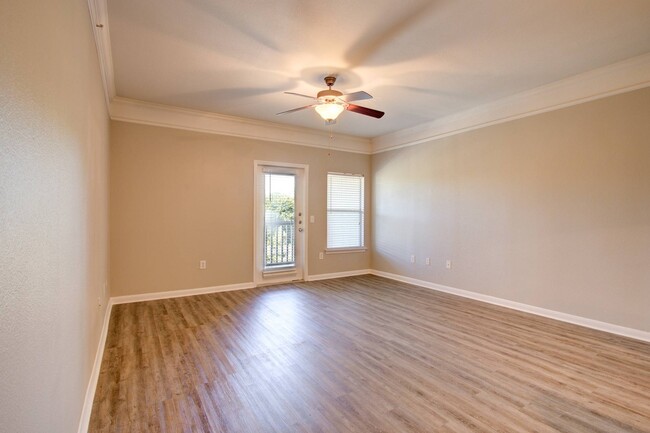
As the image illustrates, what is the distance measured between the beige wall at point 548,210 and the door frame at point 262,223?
188 cm

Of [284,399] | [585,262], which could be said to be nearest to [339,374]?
[284,399]

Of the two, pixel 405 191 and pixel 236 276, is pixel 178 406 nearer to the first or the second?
pixel 236 276

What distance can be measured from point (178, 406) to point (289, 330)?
145cm

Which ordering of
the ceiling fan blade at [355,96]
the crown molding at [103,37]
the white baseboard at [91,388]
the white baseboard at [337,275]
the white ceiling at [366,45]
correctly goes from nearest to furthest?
the white baseboard at [91,388], the crown molding at [103,37], the white ceiling at [366,45], the ceiling fan blade at [355,96], the white baseboard at [337,275]

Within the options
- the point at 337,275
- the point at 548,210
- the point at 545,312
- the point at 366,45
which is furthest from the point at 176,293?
the point at 548,210

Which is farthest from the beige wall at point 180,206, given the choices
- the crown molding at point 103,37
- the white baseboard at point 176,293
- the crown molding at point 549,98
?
the crown molding at point 549,98

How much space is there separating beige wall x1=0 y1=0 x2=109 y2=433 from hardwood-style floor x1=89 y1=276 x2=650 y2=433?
70 cm

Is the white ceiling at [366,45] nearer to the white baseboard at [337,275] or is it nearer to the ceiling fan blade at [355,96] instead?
the ceiling fan blade at [355,96]

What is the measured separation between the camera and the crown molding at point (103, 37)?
2.28m

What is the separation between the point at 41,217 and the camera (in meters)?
1.05

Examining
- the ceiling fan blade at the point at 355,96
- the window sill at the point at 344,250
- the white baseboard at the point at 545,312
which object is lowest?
the white baseboard at the point at 545,312

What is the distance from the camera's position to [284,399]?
214 centimetres

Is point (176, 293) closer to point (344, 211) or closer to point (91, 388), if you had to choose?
point (91, 388)

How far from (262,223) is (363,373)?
3.36 m
